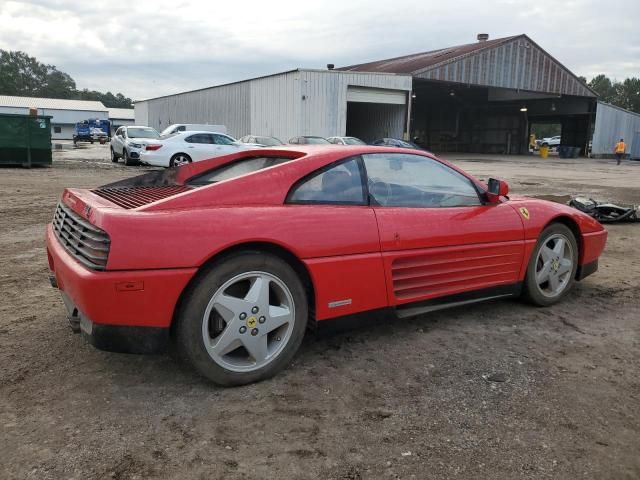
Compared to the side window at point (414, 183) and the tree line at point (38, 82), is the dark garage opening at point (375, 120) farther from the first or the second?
the tree line at point (38, 82)

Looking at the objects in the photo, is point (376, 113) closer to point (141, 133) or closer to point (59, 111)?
point (141, 133)

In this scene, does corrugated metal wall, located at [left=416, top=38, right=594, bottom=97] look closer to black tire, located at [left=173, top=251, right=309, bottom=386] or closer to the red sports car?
the red sports car

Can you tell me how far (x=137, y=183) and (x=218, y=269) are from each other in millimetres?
1589

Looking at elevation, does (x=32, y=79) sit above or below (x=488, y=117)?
above

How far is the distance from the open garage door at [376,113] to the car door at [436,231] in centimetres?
2599

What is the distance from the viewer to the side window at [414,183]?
11.3 feet

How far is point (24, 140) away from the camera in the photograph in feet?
55.4

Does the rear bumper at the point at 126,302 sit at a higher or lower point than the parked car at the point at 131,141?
lower

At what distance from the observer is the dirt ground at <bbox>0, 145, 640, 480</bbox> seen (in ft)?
7.23

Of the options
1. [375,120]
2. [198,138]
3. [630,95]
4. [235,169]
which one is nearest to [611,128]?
[375,120]

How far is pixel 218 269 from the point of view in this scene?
2693 mm

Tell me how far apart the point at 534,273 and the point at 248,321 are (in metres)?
2.48

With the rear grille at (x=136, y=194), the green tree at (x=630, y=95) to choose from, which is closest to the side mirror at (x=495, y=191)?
the rear grille at (x=136, y=194)

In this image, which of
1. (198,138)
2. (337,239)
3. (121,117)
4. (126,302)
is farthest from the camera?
(121,117)
